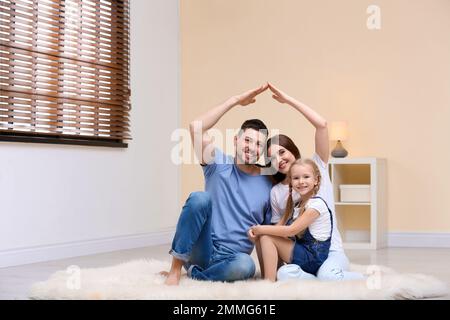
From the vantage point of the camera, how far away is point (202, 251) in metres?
3.20

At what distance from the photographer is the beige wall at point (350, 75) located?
5523 millimetres

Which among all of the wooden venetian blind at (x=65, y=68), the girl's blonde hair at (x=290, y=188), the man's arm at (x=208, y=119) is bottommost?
the girl's blonde hair at (x=290, y=188)

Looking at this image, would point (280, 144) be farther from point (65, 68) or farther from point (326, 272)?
point (65, 68)

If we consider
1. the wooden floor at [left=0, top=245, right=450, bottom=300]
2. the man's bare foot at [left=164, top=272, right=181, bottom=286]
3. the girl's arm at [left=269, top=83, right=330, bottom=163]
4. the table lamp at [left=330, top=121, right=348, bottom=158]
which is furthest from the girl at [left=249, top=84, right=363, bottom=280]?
the table lamp at [left=330, top=121, right=348, bottom=158]

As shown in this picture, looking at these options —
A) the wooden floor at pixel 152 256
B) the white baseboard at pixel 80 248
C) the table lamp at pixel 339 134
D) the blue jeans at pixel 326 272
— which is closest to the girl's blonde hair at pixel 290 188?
the blue jeans at pixel 326 272

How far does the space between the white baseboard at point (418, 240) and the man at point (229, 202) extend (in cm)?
250

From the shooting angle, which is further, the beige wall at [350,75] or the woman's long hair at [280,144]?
the beige wall at [350,75]

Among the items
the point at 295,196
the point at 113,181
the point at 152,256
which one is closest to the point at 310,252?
the point at 295,196

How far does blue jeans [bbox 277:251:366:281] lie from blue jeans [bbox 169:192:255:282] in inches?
6.0

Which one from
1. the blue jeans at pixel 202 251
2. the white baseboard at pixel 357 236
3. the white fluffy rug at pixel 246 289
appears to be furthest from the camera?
the white baseboard at pixel 357 236

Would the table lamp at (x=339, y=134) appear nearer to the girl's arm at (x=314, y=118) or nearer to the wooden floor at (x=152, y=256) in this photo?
the wooden floor at (x=152, y=256)

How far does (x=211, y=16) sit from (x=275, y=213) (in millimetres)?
3314

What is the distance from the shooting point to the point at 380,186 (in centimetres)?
547
